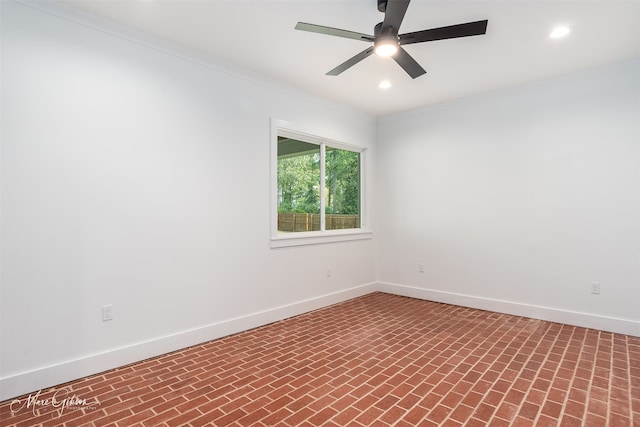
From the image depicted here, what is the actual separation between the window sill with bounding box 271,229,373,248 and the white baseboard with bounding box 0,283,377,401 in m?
0.74

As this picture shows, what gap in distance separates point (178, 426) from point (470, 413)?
5.77 feet

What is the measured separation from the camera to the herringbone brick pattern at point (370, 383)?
2035 millimetres

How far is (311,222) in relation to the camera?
177 inches

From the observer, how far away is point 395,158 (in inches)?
205

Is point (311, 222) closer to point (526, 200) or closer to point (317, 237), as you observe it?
point (317, 237)

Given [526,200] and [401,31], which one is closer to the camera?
[401,31]

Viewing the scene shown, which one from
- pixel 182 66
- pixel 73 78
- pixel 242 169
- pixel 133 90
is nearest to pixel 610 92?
pixel 242 169

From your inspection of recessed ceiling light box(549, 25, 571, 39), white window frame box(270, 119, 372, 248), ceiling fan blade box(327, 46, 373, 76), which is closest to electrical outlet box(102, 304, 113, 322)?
white window frame box(270, 119, 372, 248)

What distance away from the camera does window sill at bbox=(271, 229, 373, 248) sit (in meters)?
3.95

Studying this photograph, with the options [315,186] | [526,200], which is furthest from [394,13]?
[526,200]

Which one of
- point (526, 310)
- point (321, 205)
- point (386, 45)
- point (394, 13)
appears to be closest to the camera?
point (394, 13)

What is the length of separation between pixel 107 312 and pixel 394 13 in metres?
3.03

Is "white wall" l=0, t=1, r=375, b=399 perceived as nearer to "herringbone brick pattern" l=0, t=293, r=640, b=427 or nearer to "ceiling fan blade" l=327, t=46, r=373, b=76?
"herringbone brick pattern" l=0, t=293, r=640, b=427

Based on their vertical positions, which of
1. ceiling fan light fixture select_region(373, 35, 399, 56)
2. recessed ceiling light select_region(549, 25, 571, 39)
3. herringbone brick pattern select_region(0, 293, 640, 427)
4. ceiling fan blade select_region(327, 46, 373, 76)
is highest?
recessed ceiling light select_region(549, 25, 571, 39)
